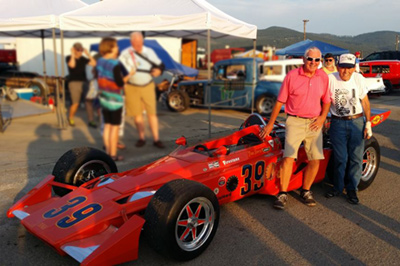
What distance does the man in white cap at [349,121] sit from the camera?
167 inches

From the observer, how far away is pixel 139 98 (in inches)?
187

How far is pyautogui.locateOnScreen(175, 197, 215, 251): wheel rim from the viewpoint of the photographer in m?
3.04

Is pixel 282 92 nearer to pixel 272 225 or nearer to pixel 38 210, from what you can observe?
pixel 272 225

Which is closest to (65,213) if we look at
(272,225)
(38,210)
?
(38,210)

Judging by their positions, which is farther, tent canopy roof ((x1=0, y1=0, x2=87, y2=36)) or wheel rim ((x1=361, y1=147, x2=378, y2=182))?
tent canopy roof ((x1=0, y1=0, x2=87, y2=36))

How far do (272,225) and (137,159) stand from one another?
2853 millimetres

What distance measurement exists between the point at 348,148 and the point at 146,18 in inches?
157

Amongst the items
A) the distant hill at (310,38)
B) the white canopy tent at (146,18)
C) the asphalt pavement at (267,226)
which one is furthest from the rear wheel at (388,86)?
the white canopy tent at (146,18)

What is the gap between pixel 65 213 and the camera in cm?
305

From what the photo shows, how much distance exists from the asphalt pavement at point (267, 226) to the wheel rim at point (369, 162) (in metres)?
0.24

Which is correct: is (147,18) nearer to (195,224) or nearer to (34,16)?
(34,16)

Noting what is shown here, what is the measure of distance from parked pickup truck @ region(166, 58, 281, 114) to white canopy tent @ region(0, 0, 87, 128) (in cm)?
416

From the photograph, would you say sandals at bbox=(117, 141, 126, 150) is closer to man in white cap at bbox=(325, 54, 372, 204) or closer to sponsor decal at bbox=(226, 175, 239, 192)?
sponsor decal at bbox=(226, 175, 239, 192)

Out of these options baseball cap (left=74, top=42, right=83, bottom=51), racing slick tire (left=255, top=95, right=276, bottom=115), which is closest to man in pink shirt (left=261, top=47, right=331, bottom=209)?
baseball cap (left=74, top=42, right=83, bottom=51)
